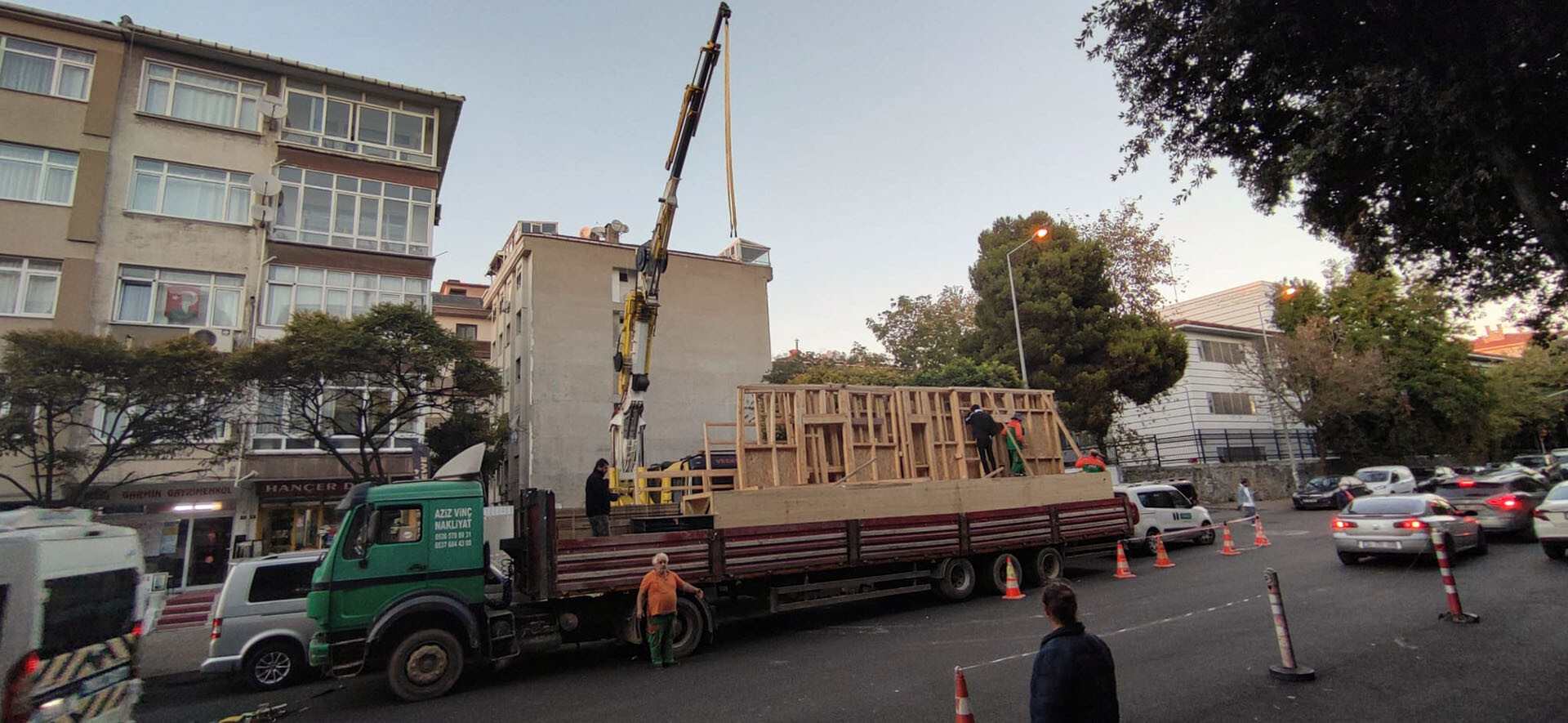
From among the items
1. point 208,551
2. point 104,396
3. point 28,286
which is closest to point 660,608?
point 104,396

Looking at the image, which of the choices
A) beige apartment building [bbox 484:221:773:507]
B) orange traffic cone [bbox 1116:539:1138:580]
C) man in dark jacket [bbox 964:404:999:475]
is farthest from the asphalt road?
beige apartment building [bbox 484:221:773:507]

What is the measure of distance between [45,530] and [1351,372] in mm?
38504

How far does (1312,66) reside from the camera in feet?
24.7

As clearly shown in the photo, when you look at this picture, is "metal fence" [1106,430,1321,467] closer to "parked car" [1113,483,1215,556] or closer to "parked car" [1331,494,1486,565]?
"parked car" [1113,483,1215,556]

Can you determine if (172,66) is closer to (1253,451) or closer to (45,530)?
(45,530)

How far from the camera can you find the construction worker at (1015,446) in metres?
13.7

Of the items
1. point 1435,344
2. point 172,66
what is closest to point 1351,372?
point 1435,344

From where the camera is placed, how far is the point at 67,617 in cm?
562

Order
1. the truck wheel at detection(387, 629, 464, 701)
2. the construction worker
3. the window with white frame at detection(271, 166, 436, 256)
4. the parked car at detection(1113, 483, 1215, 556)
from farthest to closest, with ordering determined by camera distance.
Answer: the window with white frame at detection(271, 166, 436, 256) → the parked car at detection(1113, 483, 1215, 556) → the construction worker → the truck wheel at detection(387, 629, 464, 701)

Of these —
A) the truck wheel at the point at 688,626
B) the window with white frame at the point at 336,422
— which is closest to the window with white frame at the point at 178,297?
the window with white frame at the point at 336,422

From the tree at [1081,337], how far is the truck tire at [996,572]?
16886 mm

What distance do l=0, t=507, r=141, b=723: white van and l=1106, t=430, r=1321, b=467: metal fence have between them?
3333cm

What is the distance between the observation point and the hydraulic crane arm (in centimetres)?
1547

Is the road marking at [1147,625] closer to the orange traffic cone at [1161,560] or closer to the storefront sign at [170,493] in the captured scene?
the orange traffic cone at [1161,560]
